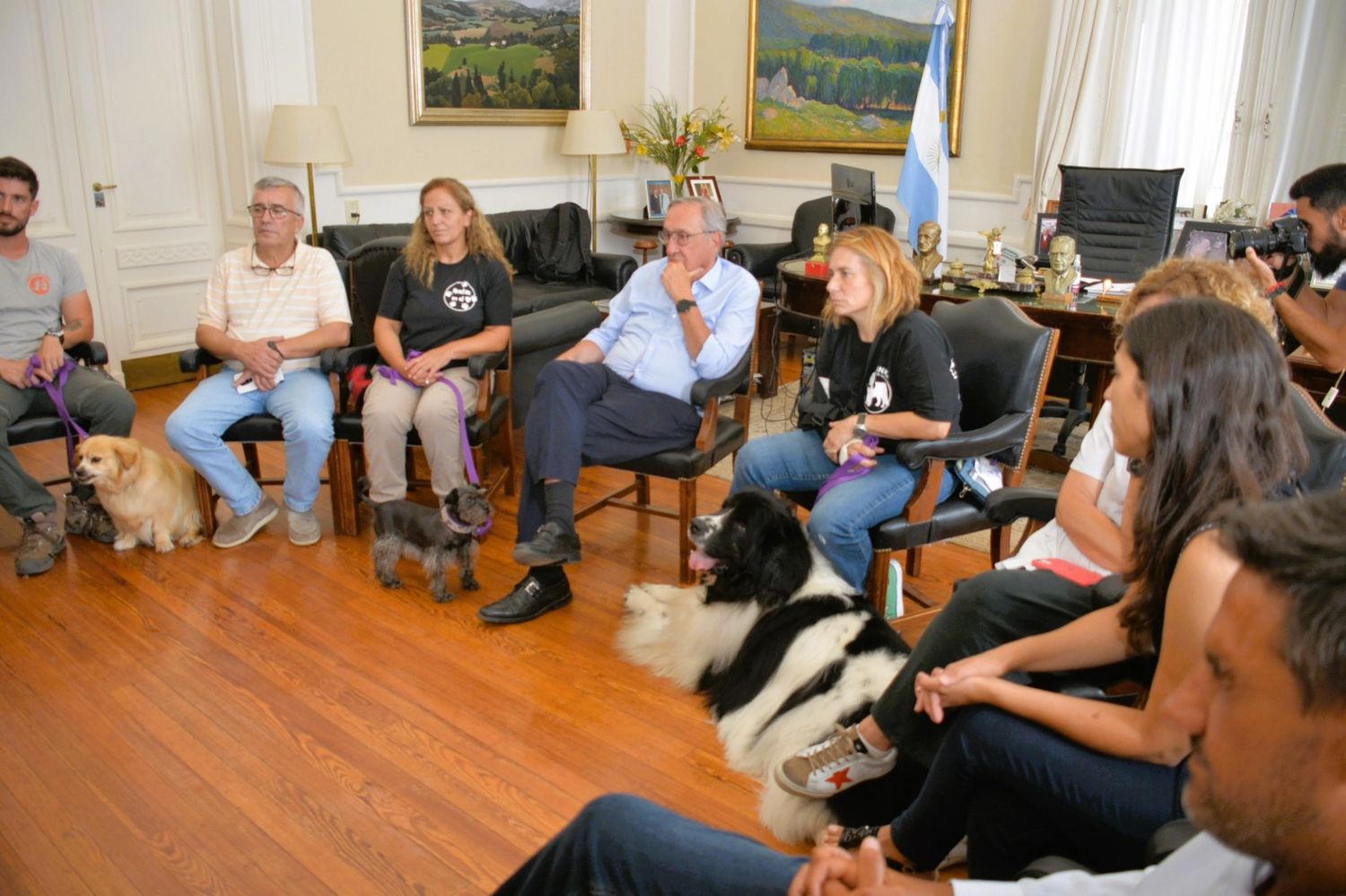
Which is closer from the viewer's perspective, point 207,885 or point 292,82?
point 207,885

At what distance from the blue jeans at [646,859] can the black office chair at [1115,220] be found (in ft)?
12.2

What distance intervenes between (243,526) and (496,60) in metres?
3.85

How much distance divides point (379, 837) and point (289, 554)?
1.59 m

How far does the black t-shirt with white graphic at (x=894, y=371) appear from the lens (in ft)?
8.22

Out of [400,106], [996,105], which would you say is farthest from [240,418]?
[996,105]

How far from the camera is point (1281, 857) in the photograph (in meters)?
0.75

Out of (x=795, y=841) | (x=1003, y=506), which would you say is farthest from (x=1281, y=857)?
(x=1003, y=506)

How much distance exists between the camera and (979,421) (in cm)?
271

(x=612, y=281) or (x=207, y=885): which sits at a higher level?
(x=612, y=281)

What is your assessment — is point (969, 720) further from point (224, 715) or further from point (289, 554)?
point (289, 554)

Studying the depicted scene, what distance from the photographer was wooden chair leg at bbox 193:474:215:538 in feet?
11.1

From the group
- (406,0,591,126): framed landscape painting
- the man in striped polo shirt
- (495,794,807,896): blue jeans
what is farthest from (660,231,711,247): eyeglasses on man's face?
(406,0,591,126): framed landscape painting

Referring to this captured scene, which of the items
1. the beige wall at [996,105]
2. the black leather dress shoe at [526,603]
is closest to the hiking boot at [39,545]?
the black leather dress shoe at [526,603]

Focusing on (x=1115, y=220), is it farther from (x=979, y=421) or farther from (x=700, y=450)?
(x=700, y=450)
